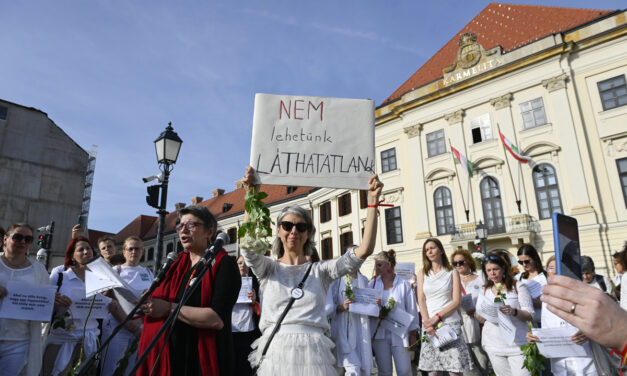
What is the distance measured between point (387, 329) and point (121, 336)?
3362mm

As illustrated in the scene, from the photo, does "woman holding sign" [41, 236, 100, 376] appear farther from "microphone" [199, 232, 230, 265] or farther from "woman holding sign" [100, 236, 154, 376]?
"microphone" [199, 232, 230, 265]

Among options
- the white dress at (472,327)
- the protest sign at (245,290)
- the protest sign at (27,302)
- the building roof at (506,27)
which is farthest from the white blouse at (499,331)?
the building roof at (506,27)

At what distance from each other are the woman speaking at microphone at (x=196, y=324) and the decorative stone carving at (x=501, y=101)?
78.7ft

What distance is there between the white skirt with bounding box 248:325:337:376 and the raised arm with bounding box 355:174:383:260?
0.64 m

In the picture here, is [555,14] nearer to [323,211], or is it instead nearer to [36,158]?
[323,211]

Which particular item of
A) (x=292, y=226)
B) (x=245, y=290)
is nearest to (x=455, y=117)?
(x=245, y=290)

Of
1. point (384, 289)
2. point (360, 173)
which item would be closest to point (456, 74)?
point (384, 289)

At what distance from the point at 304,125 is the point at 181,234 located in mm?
1334

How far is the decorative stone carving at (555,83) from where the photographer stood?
21.3 metres

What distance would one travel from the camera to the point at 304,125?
11.1 feet

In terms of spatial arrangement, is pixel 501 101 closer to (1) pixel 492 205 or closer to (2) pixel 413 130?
(2) pixel 413 130

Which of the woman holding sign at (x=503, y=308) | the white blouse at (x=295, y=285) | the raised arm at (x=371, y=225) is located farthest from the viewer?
the woman holding sign at (x=503, y=308)

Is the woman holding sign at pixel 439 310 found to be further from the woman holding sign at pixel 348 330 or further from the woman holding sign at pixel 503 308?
the woman holding sign at pixel 348 330

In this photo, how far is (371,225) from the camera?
3010 mm
